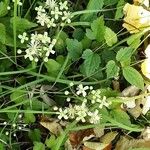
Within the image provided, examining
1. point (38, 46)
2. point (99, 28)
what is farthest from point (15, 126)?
point (99, 28)

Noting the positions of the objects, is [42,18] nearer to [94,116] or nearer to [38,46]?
[38,46]

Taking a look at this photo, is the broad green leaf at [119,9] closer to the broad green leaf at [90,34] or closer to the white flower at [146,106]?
the broad green leaf at [90,34]

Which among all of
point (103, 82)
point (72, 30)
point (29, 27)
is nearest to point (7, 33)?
point (29, 27)

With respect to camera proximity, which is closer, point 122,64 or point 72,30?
point 122,64

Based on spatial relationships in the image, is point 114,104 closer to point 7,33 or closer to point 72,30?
point 72,30

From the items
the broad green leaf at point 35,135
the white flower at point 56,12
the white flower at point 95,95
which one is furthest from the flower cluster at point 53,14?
the broad green leaf at point 35,135

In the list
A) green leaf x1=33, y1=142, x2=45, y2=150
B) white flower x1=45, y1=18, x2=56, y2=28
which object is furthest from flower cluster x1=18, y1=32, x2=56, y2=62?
green leaf x1=33, y1=142, x2=45, y2=150
